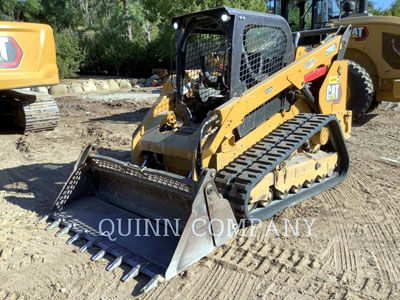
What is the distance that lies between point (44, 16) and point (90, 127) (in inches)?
1013

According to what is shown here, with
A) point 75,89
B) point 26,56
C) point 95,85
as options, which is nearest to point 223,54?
point 26,56

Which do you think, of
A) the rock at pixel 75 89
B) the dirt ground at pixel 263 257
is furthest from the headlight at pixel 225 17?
the rock at pixel 75 89

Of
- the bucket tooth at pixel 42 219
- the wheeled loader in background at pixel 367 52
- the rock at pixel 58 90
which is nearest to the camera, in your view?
the bucket tooth at pixel 42 219

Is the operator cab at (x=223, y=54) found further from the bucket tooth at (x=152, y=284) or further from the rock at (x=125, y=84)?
the rock at (x=125, y=84)

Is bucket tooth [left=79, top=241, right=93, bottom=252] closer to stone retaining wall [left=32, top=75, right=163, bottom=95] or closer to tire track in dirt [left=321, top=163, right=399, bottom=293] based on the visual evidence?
tire track in dirt [left=321, top=163, right=399, bottom=293]

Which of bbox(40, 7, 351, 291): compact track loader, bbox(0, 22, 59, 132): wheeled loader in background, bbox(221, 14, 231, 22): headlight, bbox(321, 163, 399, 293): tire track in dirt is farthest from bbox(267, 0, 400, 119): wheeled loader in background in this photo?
bbox(0, 22, 59, 132): wheeled loader in background

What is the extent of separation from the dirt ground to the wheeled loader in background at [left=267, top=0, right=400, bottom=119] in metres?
2.42

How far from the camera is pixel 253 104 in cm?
362

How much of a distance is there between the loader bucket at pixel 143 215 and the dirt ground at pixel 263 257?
0.38 feet

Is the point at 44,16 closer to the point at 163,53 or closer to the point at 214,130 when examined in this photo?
the point at 163,53

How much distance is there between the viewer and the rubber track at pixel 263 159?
10.6ft

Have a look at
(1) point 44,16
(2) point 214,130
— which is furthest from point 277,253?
(1) point 44,16

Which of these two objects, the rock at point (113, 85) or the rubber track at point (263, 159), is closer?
the rubber track at point (263, 159)

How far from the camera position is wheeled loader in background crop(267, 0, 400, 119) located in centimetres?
718
